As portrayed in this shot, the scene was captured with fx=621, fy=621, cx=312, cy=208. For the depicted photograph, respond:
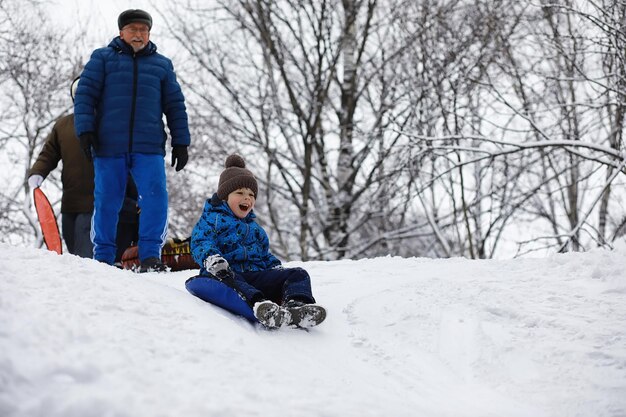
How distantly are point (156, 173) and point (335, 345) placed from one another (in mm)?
2390

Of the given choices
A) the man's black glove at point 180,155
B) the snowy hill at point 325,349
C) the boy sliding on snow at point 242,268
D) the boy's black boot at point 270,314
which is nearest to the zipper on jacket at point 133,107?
the man's black glove at point 180,155

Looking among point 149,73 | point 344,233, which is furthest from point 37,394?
point 344,233

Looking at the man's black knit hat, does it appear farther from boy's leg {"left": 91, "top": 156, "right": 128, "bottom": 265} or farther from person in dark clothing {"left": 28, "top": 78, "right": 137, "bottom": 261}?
boy's leg {"left": 91, "top": 156, "right": 128, "bottom": 265}

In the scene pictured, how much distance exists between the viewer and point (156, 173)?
4895 mm

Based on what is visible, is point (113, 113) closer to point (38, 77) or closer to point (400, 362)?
point (400, 362)

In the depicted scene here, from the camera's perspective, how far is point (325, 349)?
10.2 feet

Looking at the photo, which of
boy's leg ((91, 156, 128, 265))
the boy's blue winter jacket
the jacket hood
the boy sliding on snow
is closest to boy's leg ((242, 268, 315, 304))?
the boy sliding on snow

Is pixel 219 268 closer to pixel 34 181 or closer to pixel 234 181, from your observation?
pixel 234 181

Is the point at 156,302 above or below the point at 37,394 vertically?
above

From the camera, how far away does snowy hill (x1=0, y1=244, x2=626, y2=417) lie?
205 cm

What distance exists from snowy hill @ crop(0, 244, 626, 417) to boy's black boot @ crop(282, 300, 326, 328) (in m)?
→ 0.07

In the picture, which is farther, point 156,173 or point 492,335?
point 156,173

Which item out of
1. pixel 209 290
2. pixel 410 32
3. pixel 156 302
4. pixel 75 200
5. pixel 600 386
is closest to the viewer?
pixel 600 386

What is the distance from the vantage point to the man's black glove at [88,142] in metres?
4.70
